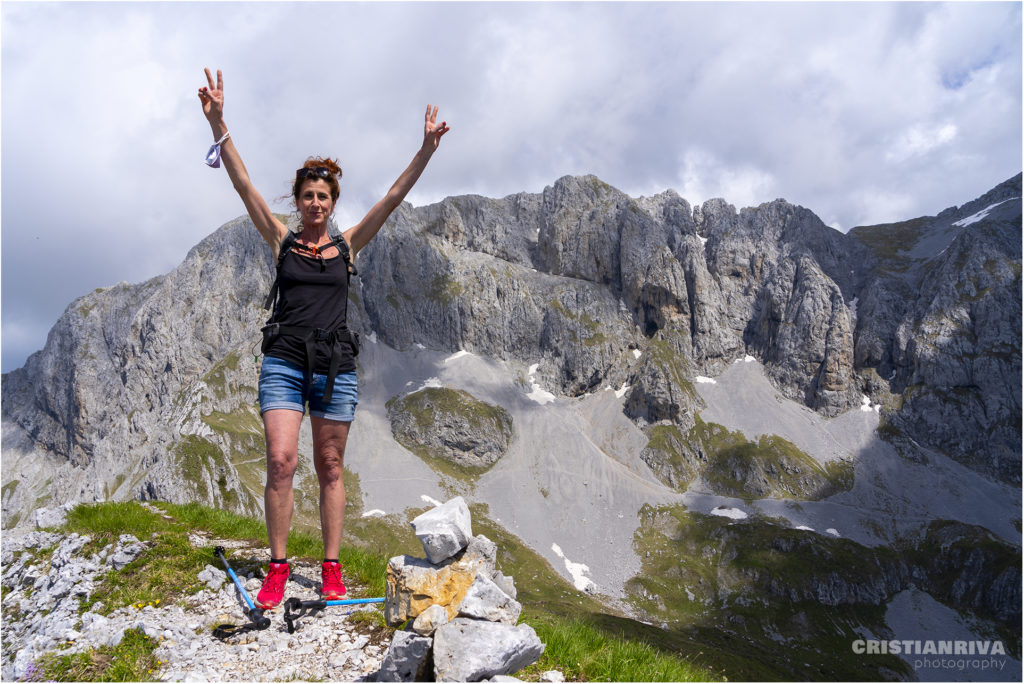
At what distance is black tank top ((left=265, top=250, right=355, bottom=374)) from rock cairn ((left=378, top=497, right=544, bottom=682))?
8.13 feet

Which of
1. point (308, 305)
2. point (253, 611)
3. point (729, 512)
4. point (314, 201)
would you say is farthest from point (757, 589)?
point (314, 201)

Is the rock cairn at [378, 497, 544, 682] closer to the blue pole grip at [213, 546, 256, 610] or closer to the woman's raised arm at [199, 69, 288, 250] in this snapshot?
the blue pole grip at [213, 546, 256, 610]

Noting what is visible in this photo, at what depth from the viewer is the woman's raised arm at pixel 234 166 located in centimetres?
696

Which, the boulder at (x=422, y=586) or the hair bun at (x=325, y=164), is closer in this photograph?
the boulder at (x=422, y=586)

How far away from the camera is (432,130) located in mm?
7562

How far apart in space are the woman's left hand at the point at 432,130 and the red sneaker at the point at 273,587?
5.96 metres

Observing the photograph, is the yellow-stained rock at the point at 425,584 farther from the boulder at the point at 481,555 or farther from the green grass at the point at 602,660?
the green grass at the point at 602,660

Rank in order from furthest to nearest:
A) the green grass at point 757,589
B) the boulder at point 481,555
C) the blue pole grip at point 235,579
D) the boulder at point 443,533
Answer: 1. the green grass at point 757,589
2. the blue pole grip at point 235,579
3. the boulder at point 481,555
4. the boulder at point 443,533

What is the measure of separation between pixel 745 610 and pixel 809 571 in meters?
24.2

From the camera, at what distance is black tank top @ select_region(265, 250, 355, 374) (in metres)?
6.71

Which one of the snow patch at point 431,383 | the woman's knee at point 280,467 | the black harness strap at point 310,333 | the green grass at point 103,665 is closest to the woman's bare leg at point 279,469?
the woman's knee at point 280,467

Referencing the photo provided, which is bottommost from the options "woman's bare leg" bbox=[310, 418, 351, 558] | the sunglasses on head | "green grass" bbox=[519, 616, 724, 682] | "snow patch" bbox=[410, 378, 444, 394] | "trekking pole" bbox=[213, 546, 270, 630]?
"green grass" bbox=[519, 616, 724, 682]

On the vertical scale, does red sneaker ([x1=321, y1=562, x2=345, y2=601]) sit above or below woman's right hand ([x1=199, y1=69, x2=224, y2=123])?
below

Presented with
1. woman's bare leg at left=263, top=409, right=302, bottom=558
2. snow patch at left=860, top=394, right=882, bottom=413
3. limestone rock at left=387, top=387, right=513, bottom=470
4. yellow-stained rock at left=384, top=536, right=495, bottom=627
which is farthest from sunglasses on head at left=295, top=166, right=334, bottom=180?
snow patch at left=860, top=394, right=882, bottom=413
